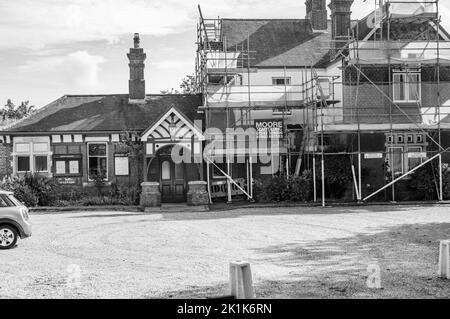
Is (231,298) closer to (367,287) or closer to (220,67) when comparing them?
(367,287)

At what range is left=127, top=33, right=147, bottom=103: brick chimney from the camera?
99.8ft

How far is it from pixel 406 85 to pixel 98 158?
1379 centimetres

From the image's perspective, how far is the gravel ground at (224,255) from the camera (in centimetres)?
973

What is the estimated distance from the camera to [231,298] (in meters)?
7.61

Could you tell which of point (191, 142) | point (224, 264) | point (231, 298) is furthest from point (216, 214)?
point (231, 298)

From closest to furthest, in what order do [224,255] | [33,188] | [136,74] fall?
1. [224,255]
2. [33,188]
3. [136,74]

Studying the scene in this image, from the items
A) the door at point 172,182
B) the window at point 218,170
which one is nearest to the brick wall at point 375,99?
the window at point 218,170

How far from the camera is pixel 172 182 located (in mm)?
28016

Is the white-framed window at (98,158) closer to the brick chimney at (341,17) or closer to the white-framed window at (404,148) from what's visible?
the brick chimney at (341,17)

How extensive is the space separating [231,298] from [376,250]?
6615mm

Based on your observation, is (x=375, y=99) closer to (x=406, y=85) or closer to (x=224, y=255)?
(x=406, y=85)

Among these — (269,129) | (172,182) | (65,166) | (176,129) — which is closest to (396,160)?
(269,129)

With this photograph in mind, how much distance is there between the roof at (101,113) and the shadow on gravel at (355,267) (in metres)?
14.6

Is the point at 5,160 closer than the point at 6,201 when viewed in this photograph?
No
